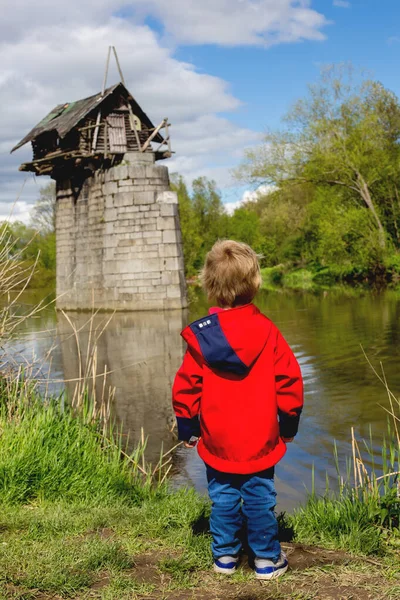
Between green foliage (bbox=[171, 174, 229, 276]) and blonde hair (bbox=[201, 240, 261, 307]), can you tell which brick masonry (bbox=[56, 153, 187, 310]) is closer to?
blonde hair (bbox=[201, 240, 261, 307])

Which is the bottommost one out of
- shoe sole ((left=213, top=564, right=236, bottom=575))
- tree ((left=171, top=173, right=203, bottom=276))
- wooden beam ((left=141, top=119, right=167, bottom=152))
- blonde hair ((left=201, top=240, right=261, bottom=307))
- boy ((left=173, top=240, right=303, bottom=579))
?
shoe sole ((left=213, top=564, right=236, bottom=575))

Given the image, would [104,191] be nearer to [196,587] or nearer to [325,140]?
[325,140]

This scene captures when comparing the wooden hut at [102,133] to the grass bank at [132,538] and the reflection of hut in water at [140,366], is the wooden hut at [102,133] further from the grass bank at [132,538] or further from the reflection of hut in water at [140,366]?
the grass bank at [132,538]

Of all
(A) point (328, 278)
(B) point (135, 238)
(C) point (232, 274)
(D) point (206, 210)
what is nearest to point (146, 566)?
(C) point (232, 274)

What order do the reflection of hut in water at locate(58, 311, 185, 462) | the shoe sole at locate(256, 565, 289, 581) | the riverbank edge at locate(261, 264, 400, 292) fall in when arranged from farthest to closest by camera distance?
the riverbank edge at locate(261, 264, 400, 292) → the reflection of hut in water at locate(58, 311, 185, 462) → the shoe sole at locate(256, 565, 289, 581)

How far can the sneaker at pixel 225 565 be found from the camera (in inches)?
116

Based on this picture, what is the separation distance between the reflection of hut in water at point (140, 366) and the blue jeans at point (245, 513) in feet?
7.67

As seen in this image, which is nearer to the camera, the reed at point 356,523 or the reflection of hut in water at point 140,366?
the reed at point 356,523

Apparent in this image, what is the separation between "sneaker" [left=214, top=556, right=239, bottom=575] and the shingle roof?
2042 centimetres

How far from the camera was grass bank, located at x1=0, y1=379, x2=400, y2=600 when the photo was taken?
2.75 meters

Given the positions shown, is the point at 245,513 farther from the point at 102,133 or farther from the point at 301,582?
the point at 102,133

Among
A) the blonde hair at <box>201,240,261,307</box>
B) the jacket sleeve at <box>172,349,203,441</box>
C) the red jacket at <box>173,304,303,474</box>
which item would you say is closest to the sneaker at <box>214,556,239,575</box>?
the red jacket at <box>173,304,303,474</box>

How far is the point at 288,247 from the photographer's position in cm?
4188

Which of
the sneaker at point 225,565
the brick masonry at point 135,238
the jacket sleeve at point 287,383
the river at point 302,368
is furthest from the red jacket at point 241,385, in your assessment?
the brick masonry at point 135,238
